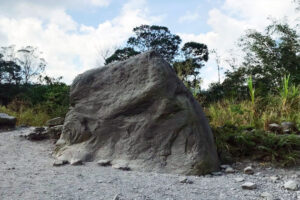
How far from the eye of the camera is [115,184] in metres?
2.89

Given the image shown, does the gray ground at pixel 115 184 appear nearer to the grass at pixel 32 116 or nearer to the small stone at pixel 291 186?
the small stone at pixel 291 186

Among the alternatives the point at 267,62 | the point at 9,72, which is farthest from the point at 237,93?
the point at 9,72

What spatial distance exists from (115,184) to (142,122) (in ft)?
3.42

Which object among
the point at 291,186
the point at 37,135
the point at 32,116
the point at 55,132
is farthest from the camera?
the point at 32,116

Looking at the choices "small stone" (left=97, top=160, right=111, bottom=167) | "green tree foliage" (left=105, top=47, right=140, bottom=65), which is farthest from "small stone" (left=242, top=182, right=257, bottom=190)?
"green tree foliage" (left=105, top=47, right=140, bottom=65)

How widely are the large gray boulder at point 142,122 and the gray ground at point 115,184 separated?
256 millimetres

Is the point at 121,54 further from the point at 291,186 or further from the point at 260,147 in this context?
the point at 291,186

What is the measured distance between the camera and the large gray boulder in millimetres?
3539

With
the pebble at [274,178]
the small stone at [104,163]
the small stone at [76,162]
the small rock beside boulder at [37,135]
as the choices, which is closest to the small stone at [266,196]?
the pebble at [274,178]

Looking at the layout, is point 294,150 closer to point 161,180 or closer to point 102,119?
point 161,180

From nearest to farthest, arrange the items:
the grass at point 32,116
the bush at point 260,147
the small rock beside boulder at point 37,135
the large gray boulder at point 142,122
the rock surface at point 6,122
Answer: the large gray boulder at point 142,122 → the bush at point 260,147 → the small rock beside boulder at point 37,135 → the rock surface at point 6,122 → the grass at point 32,116

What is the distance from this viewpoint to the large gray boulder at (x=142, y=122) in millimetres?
3539

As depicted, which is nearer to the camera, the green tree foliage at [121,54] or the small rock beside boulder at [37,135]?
the small rock beside boulder at [37,135]

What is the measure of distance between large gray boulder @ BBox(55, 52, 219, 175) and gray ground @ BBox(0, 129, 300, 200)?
256 millimetres
